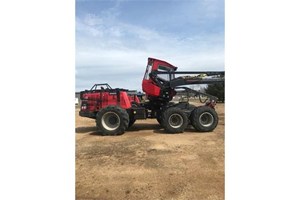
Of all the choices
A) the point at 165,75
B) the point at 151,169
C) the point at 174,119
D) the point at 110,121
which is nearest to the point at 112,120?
the point at 110,121

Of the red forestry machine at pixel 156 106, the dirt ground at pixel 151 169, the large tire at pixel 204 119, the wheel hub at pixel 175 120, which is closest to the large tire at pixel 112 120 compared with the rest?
the red forestry machine at pixel 156 106

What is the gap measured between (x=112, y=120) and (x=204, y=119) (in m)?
2.35

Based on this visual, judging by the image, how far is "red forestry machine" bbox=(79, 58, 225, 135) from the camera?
6.91 m

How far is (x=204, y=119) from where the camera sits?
23.9ft

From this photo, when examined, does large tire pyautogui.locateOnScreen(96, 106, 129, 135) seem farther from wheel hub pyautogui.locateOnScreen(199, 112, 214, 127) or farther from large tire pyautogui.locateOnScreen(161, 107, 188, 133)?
wheel hub pyautogui.locateOnScreen(199, 112, 214, 127)

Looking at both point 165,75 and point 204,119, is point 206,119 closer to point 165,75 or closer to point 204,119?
point 204,119

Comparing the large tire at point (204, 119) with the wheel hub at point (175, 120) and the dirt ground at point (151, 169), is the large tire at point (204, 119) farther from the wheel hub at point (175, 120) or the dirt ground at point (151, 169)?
the dirt ground at point (151, 169)

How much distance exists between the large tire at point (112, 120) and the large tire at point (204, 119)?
67.5 inches

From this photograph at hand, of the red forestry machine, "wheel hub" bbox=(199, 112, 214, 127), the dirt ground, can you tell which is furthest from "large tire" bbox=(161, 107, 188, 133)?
the dirt ground
